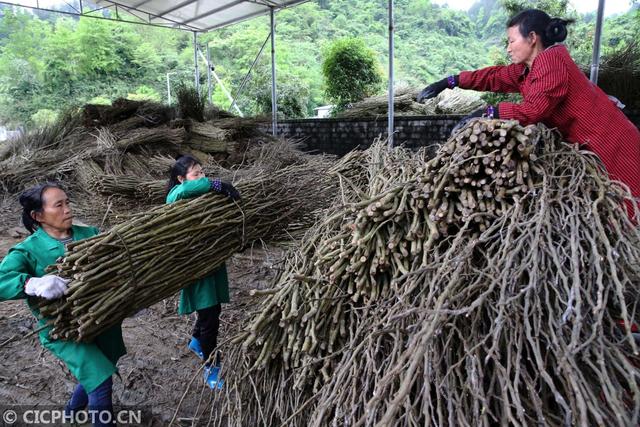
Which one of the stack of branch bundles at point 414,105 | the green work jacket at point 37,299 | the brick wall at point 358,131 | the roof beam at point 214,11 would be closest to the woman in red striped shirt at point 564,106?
the green work jacket at point 37,299

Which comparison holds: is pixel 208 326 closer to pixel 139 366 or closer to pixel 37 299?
pixel 139 366

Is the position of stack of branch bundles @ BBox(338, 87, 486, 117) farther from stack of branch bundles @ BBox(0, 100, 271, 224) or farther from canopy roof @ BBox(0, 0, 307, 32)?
stack of branch bundles @ BBox(0, 100, 271, 224)

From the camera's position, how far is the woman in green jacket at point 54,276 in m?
1.87

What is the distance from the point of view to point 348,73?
1151 centimetres

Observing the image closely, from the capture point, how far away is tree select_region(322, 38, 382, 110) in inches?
452

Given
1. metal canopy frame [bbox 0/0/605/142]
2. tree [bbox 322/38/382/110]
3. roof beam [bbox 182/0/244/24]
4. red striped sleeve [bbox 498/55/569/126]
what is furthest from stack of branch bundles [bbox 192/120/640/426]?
tree [bbox 322/38/382/110]

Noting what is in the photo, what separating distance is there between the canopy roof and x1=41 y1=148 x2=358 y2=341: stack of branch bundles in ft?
20.2

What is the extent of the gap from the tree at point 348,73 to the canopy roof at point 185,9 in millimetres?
2937

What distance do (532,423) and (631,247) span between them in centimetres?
61

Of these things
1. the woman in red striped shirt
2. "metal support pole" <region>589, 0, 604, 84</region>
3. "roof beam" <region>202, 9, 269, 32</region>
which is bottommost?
the woman in red striped shirt

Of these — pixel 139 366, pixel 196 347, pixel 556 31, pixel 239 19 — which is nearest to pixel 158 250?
pixel 196 347

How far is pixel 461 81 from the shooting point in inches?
89.0

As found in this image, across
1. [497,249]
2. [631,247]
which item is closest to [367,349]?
[497,249]

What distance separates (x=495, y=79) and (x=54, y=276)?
2.23 m
